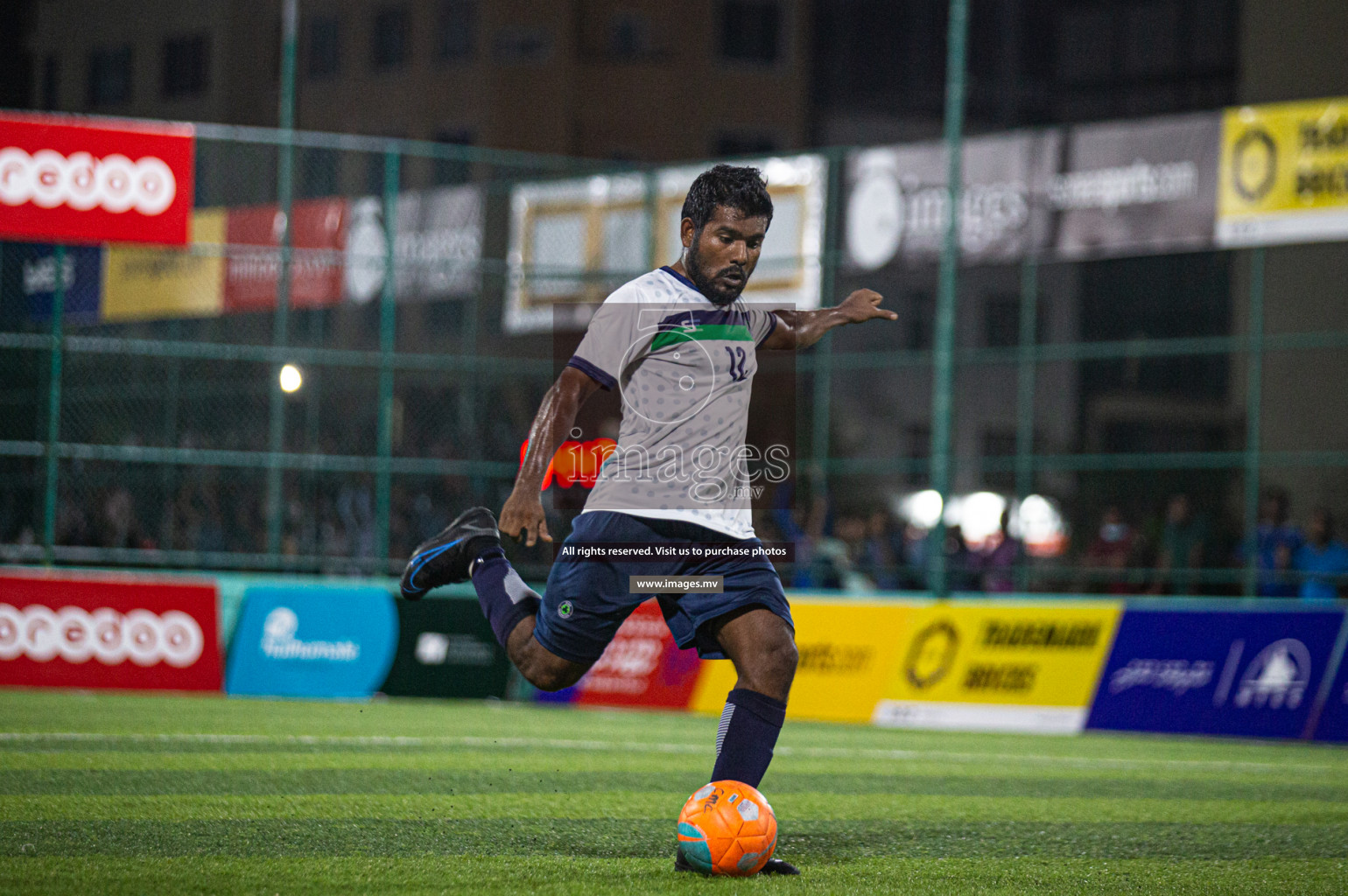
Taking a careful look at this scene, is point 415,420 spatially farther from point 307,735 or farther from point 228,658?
point 307,735

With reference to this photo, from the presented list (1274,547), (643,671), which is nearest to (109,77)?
(643,671)

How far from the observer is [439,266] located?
17.0 metres

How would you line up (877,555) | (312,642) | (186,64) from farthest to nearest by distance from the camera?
(186,64), (877,555), (312,642)

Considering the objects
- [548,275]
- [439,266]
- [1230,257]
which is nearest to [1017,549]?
[548,275]

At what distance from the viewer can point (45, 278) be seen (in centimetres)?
1844

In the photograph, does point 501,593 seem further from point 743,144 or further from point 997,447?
point 997,447

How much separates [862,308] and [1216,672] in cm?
813

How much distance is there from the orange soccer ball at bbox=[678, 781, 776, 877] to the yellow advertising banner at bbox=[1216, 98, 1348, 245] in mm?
12157

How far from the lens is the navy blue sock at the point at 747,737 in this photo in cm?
536

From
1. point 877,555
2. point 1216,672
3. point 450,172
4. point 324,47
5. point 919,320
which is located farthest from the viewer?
point 919,320

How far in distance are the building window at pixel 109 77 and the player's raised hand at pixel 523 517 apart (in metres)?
38.6

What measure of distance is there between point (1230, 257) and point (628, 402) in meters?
38.5

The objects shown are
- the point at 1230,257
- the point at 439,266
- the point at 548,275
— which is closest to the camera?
the point at 439,266

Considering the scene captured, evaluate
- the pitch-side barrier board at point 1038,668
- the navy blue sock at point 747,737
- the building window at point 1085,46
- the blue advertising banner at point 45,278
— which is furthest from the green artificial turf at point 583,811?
the building window at point 1085,46
